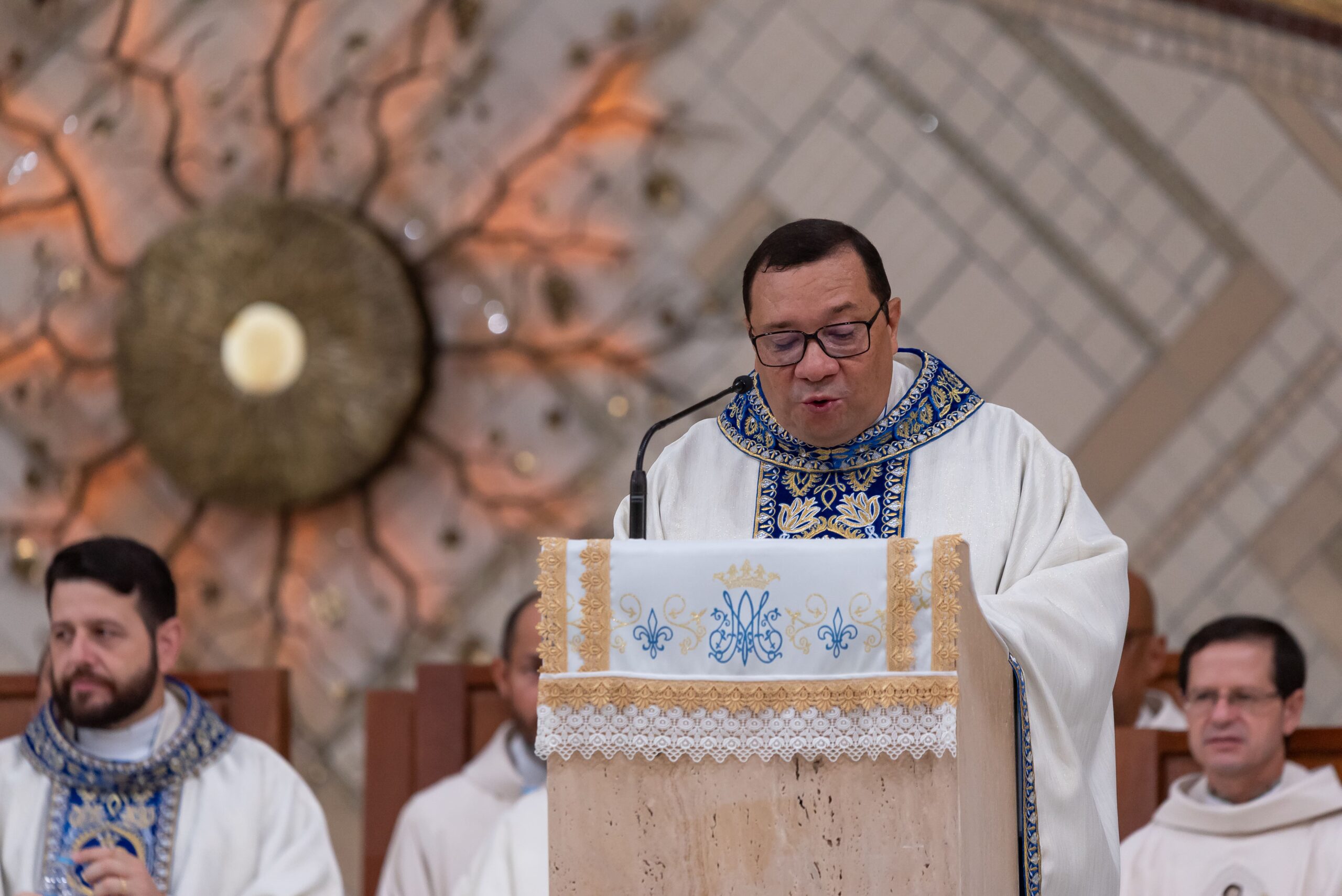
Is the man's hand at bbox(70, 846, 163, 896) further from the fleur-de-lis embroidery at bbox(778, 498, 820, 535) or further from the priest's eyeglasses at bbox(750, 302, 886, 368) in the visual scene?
the priest's eyeglasses at bbox(750, 302, 886, 368)

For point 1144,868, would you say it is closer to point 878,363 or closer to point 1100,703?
point 1100,703

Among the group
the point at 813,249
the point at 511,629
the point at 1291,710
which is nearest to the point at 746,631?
the point at 813,249

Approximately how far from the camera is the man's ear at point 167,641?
4.53 meters

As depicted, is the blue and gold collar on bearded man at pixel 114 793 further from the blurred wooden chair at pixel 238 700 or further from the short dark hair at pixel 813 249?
the short dark hair at pixel 813 249

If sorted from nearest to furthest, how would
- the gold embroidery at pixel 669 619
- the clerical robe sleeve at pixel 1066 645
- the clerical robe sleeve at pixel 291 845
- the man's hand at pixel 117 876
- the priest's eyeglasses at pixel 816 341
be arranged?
the gold embroidery at pixel 669 619 → the clerical robe sleeve at pixel 1066 645 → the priest's eyeglasses at pixel 816 341 → the man's hand at pixel 117 876 → the clerical robe sleeve at pixel 291 845

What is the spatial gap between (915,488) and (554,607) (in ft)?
2.84

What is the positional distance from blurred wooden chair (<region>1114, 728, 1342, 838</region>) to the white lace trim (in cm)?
254

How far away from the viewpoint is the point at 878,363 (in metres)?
3.06

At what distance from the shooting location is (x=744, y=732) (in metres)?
2.49

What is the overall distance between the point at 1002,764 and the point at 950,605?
16.0 inches

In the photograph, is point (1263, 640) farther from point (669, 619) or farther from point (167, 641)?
point (167, 641)

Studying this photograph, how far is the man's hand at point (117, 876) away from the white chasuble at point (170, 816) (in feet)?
0.69

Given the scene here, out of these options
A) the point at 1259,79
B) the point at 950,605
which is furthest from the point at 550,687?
the point at 1259,79

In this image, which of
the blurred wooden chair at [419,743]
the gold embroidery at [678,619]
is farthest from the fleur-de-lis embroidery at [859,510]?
the blurred wooden chair at [419,743]
